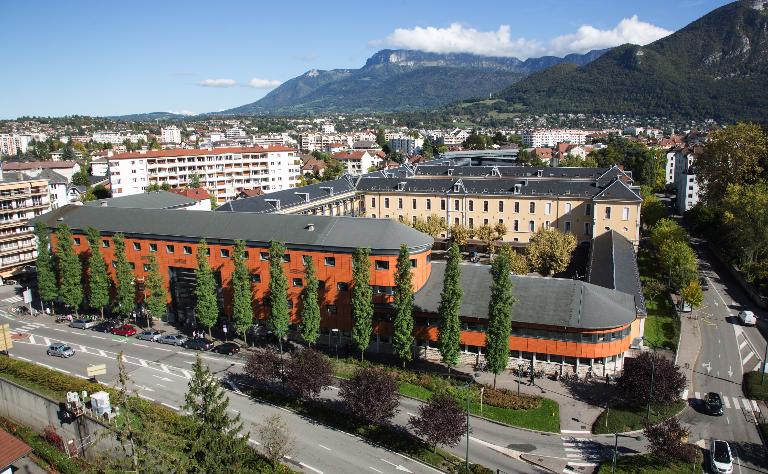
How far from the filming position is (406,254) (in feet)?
132

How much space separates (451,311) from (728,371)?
2260cm

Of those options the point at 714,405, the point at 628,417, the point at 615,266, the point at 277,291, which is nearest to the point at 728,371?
the point at 714,405

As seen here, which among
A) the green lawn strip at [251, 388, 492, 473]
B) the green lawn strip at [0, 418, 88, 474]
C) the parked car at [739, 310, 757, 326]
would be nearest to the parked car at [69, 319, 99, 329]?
the green lawn strip at [0, 418, 88, 474]

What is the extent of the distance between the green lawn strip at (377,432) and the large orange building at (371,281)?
32.9ft

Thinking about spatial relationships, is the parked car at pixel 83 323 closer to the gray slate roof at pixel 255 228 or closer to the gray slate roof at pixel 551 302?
the gray slate roof at pixel 255 228

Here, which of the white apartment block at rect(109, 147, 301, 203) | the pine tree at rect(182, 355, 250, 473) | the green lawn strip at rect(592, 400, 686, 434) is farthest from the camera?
the white apartment block at rect(109, 147, 301, 203)

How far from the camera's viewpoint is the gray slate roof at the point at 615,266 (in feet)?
157

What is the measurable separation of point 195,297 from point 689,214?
258 ft

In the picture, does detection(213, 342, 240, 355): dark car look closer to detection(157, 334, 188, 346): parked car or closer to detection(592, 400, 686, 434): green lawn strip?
detection(157, 334, 188, 346): parked car

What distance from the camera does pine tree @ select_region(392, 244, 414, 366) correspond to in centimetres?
4031

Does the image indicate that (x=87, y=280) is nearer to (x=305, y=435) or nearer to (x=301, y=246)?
(x=301, y=246)

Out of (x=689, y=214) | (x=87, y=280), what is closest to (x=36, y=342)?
(x=87, y=280)

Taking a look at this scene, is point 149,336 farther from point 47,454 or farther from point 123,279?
point 47,454

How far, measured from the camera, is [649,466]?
98.5 feet
